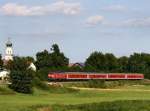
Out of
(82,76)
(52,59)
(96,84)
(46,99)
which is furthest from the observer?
(52,59)

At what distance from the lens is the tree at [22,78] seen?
71.6m

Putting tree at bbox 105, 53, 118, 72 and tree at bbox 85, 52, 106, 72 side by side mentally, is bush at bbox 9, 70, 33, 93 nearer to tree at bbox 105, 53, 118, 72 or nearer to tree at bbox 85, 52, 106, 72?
tree at bbox 105, 53, 118, 72

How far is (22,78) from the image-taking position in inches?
2953

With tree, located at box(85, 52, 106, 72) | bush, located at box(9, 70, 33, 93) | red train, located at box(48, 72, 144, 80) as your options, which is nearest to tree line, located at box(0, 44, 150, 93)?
tree, located at box(85, 52, 106, 72)

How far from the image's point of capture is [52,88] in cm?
7919

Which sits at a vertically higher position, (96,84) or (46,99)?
(96,84)

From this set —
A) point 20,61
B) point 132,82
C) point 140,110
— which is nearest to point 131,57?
point 132,82

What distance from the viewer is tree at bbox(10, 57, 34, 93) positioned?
71.6 metres

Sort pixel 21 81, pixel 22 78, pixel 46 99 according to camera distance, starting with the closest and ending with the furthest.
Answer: pixel 46 99 → pixel 21 81 → pixel 22 78

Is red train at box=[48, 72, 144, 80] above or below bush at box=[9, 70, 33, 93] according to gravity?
above

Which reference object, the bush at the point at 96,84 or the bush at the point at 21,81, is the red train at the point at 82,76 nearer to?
the bush at the point at 96,84

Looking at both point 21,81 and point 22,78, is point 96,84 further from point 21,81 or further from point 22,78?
point 21,81

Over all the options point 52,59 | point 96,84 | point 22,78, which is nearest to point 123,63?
point 52,59

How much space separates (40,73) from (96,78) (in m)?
14.0
